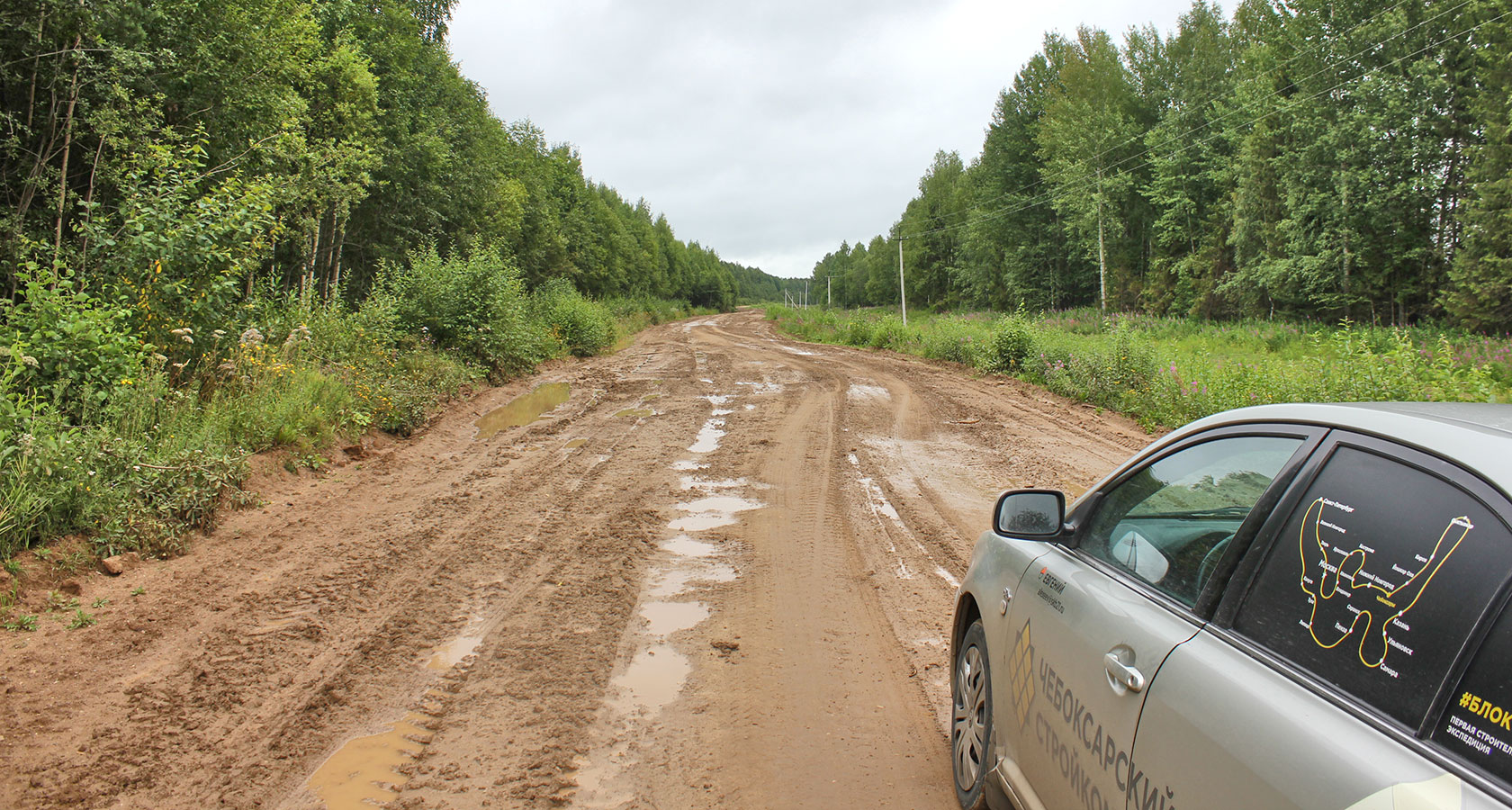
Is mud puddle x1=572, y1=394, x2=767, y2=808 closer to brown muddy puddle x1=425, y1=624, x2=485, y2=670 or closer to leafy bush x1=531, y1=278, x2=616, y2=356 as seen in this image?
brown muddy puddle x1=425, y1=624, x2=485, y2=670

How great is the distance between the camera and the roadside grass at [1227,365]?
8.75 metres

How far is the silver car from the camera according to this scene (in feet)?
4.09

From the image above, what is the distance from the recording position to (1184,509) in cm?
224

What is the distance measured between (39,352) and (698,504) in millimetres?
5774

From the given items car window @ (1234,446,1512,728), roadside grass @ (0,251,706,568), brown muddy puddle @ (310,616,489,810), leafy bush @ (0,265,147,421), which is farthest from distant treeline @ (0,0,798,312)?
car window @ (1234,446,1512,728)

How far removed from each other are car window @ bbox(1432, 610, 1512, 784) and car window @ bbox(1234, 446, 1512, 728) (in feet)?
0.15

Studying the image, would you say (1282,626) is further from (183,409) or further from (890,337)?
(890,337)

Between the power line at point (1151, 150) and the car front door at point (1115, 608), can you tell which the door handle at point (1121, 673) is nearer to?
the car front door at point (1115, 608)

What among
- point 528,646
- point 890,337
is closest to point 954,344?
point 890,337

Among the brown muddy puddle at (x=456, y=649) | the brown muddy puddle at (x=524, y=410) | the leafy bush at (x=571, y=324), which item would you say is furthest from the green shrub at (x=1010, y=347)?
the brown muddy puddle at (x=456, y=649)

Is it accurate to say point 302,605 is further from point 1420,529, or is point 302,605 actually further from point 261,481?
point 1420,529

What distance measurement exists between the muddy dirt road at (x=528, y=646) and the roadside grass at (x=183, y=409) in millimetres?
486

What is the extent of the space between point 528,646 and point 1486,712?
4206 mm

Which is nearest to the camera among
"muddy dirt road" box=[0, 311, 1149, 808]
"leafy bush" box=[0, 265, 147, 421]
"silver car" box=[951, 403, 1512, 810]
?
"silver car" box=[951, 403, 1512, 810]
